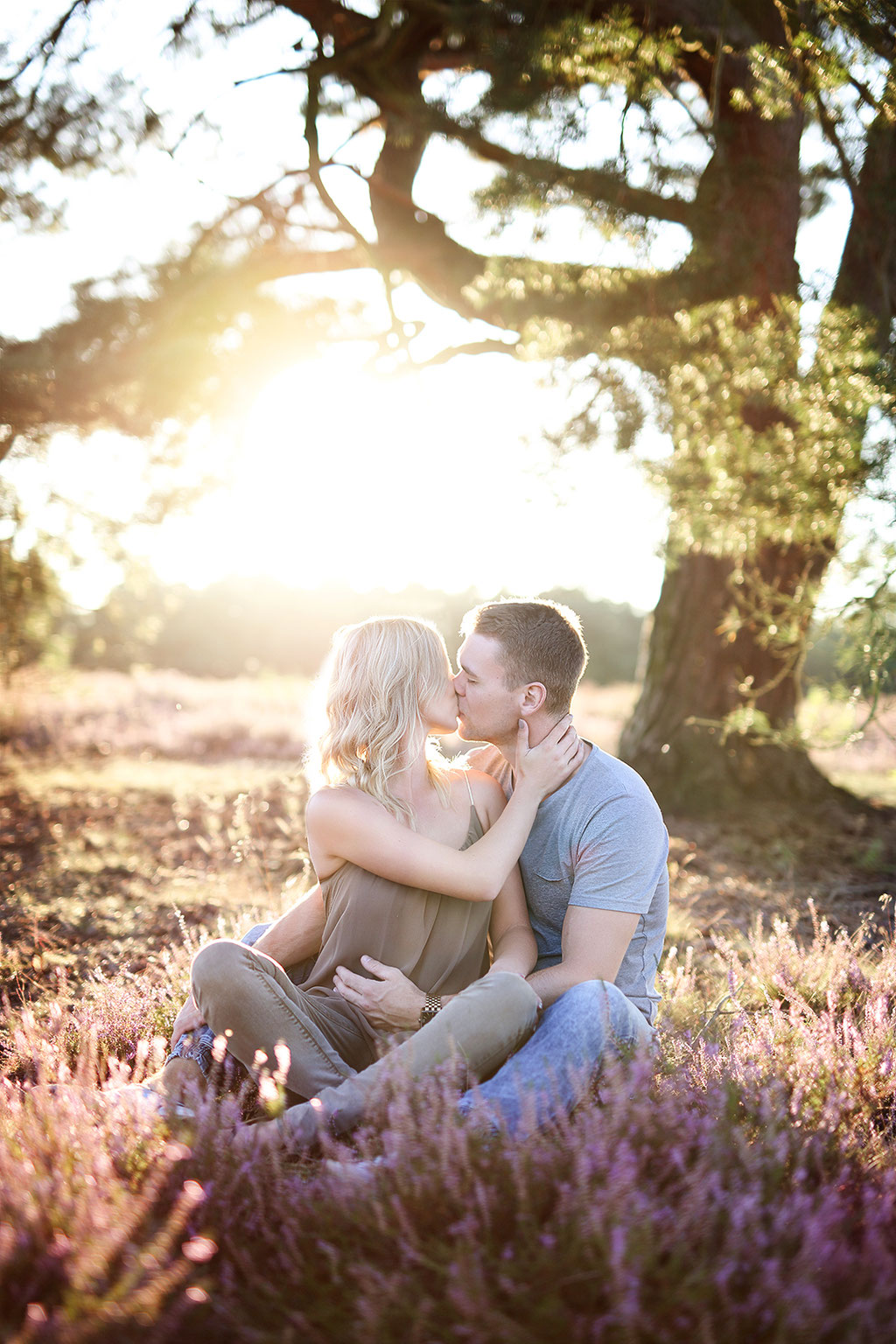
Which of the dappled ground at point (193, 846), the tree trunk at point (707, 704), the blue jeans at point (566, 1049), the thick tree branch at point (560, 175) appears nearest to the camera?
the blue jeans at point (566, 1049)

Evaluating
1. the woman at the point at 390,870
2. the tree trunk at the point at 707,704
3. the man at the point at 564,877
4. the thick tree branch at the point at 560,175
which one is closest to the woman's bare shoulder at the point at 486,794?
the woman at the point at 390,870

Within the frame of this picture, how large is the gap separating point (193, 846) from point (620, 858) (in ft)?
15.5

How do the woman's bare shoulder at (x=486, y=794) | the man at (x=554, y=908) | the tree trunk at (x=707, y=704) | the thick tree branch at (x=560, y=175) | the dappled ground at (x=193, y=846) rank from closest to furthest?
the man at (x=554, y=908) < the woman's bare shoulder at (x=486, y=794) < the dappled ground at (x=193, y=846) < the thick tree branch at (x=560, y=175) < the tree trunk at (x=707, y=704)

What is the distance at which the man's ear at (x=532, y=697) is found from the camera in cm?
291

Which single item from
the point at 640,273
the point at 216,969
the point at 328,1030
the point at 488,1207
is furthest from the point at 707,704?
the point at 488,1207

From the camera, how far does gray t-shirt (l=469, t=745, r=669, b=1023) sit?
2691 mm

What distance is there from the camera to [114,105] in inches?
249

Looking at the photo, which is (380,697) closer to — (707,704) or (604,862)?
(604,862)

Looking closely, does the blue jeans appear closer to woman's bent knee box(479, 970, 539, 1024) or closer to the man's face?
woman's bent knee box(479, 970, 539, 1024)

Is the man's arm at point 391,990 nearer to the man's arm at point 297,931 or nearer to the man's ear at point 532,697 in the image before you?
the man's arm at point 297,931

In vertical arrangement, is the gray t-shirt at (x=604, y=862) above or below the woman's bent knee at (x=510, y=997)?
above

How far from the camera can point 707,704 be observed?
7434 mm

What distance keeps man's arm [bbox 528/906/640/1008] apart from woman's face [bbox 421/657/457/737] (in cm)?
72

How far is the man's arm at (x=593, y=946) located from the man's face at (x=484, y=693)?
2.16 ft
